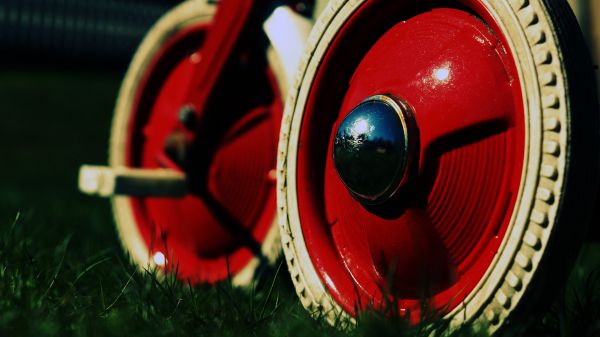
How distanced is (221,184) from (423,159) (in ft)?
2.63

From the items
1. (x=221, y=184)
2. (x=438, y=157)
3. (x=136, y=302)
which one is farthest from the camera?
(x=221, y=184)

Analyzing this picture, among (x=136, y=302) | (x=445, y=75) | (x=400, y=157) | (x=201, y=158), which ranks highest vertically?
(x=445, y=75)

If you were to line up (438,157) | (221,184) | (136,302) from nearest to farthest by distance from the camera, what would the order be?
(438,157)
(136,302)
(221,184)

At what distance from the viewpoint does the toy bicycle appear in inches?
44.7

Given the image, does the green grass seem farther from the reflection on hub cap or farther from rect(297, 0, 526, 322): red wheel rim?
the reflection on hub cap

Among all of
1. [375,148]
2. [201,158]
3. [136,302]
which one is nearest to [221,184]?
[201,158]

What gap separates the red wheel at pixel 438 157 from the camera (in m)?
1.13

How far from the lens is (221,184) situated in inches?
80.4

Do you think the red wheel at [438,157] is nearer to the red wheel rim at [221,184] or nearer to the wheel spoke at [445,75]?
the wheel spoke at [445,75]

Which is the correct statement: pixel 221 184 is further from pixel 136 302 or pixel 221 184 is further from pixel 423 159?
pixel 423 159

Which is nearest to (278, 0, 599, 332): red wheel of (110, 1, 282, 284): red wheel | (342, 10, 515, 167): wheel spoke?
(342, 10, 515, 167): wheel spoke

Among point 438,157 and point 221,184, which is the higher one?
point 438,157

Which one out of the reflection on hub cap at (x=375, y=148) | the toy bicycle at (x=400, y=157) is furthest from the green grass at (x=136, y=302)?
the reflection on hub cap at (x=375, y=148)

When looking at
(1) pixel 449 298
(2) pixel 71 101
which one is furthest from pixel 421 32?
(2) pixel 71 101
